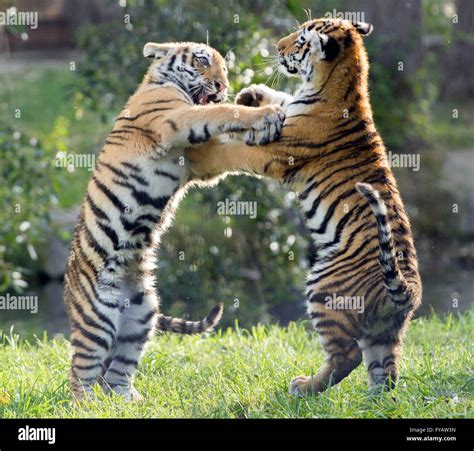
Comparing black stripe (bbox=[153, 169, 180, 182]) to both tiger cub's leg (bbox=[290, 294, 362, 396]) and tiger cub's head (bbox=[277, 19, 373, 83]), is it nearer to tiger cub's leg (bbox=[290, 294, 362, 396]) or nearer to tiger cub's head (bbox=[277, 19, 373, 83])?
tiger cub's head (bbox=[277, 19, 373, 83])

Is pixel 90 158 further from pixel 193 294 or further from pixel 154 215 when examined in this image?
pixel 154 215

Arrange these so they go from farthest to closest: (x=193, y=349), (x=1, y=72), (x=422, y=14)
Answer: (x=1, y=72) < (x=422, y=14) < (x=193, y=349)

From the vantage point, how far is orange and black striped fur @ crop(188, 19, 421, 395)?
513 cm

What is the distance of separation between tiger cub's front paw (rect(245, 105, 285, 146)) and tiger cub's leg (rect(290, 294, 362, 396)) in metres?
1.02

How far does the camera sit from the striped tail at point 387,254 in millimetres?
4812

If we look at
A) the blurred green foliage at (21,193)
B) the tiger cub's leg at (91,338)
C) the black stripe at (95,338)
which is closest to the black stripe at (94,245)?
the tiger cub's leg at (91,338)

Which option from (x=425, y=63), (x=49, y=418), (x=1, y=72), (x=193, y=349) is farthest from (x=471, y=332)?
(x=1, y=72)

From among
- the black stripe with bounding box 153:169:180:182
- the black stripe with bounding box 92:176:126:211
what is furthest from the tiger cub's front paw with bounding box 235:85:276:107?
the black stripe with bounding box 92:176:126:211

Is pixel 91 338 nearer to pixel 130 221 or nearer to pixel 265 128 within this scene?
pixel 130 221

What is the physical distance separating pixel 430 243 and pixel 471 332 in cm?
591

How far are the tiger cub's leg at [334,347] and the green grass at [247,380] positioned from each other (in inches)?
3.5

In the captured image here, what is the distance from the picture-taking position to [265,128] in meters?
5.57

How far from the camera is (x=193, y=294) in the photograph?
9914 millimetres

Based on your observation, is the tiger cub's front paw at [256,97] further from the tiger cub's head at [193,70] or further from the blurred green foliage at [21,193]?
the blurred green foliage at [21,193]
